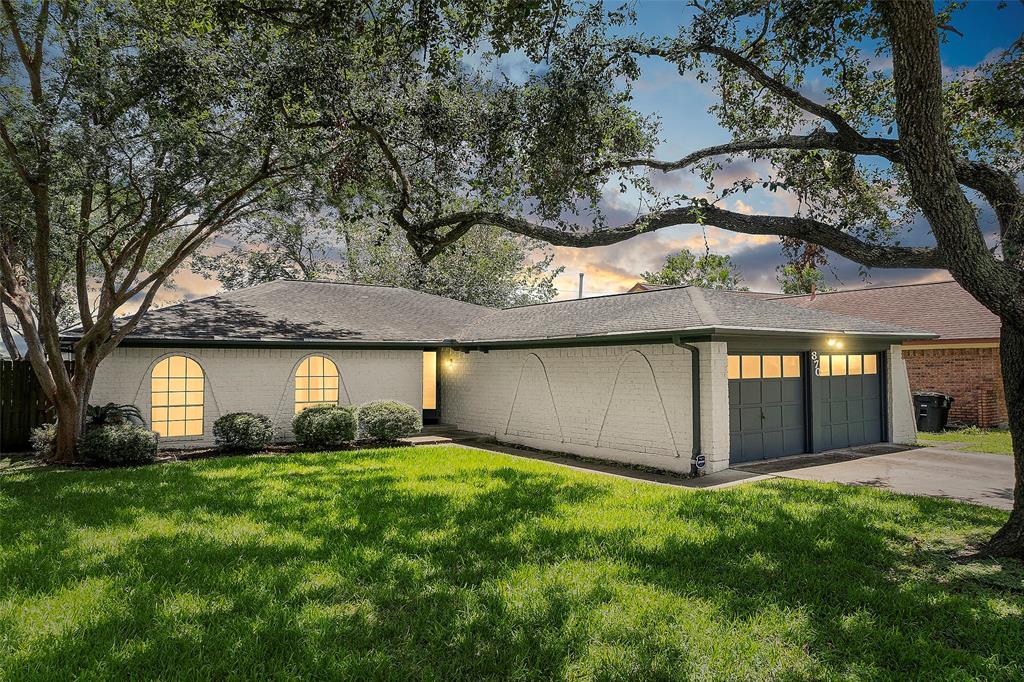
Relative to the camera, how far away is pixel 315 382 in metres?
14.8

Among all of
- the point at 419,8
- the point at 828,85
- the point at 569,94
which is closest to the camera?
the point at 419,8

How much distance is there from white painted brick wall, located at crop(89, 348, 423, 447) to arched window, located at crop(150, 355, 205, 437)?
15 centimetres

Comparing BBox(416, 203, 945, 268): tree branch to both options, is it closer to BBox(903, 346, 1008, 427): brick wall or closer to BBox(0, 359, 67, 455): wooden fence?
BBox(0, 359, 67, 455): wooden fence

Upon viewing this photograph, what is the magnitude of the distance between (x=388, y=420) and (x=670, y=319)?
279 inches

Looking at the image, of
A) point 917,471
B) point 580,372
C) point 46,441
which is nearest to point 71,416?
point 46,441

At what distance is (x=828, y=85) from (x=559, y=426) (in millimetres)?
8427

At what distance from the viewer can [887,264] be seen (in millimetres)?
6570

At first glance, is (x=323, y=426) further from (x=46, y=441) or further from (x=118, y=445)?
(x=46, y=441)

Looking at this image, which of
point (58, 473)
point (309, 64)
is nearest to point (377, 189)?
point (309, 64)

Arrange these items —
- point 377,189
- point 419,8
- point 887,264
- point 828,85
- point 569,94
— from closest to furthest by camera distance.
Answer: point 887,264, point 419,8, point 569,94, point 828,85, point 377,189

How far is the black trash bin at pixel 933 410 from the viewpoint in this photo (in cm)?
1587

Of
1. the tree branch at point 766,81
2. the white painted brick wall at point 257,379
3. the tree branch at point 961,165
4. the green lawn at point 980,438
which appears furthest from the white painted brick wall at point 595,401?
the green lawn at point 980,438

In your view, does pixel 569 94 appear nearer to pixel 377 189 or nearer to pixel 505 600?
pixel 377 189

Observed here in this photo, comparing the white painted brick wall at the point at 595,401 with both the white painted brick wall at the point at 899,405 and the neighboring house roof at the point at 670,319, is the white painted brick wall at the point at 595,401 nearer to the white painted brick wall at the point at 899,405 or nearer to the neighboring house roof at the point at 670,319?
the neighboring house roof at the point at 670,319
